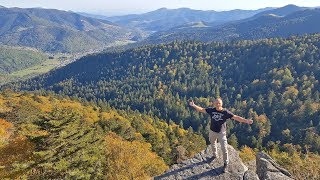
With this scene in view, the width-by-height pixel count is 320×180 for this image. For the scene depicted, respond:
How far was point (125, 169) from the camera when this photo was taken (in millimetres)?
56688

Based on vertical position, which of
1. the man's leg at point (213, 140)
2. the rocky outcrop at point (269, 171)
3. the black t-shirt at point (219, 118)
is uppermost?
the black t-shirt at point (219, 118)

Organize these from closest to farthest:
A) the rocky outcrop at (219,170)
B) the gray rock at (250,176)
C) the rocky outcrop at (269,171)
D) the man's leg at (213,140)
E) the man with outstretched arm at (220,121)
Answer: the gray rock at (250,176) → the man with outstretched arm at (220,121) → the rocky outcrop at (219,170) → the rocky outcrop at (269,171) → the man's leg at (213,140)

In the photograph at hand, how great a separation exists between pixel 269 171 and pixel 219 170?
3965mm

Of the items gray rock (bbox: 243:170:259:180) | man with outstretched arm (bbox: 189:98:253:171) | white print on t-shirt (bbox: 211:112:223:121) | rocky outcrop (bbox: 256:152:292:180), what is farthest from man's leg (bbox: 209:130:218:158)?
rocky outcrop (bbox: 256:152:292:180)

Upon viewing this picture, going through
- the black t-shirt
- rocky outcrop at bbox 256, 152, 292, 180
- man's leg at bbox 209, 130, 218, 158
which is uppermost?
the black t-shirt

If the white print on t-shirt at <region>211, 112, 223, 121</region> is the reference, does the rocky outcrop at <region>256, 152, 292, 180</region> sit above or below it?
below

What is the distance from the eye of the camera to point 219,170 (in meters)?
25.2

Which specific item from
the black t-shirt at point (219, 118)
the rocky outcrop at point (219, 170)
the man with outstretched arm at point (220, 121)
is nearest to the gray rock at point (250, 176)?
the rocky outcrop at point (219, 170)

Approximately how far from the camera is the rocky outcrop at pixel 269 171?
81.7 ft

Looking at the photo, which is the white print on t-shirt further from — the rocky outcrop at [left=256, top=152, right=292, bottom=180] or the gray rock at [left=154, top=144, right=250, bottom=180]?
the rocky outcrop at [left=256, top=152, right=292, bottom=180]

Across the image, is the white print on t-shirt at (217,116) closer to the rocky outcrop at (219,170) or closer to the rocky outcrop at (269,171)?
the rocky outcrop at (219,170)

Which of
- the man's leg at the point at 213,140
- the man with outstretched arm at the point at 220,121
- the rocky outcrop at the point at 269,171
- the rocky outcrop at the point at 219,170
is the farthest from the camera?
the man's leg at the point at 213,140

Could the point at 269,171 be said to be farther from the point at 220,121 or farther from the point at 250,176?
the point at 220,121

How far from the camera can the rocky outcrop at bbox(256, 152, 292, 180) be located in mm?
24909
